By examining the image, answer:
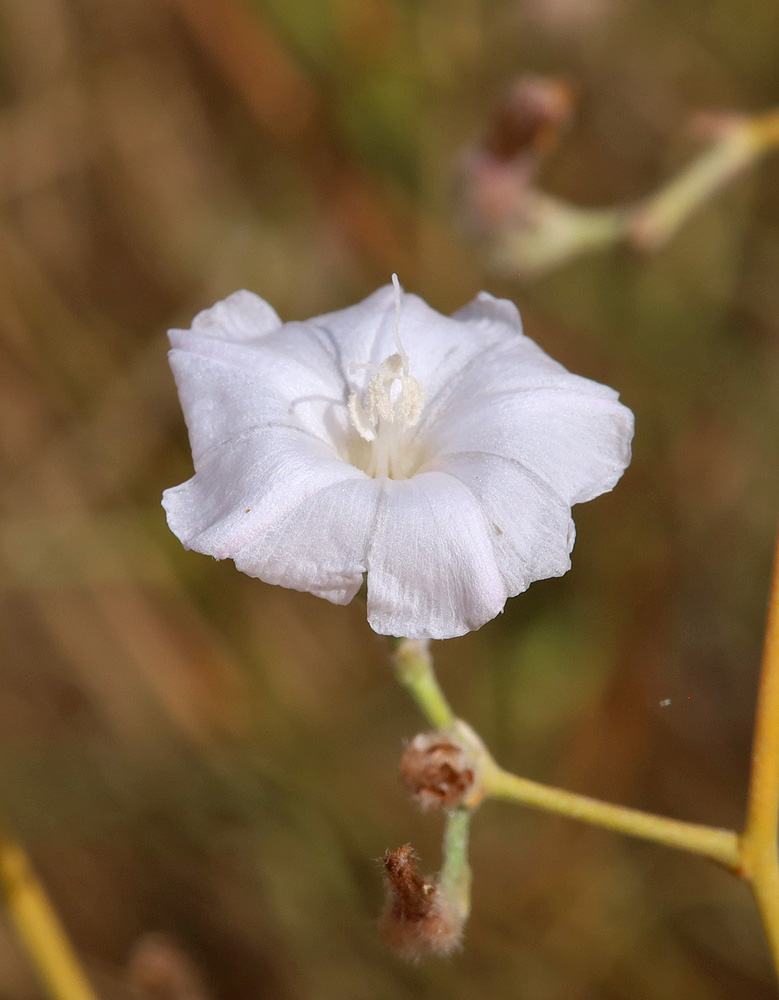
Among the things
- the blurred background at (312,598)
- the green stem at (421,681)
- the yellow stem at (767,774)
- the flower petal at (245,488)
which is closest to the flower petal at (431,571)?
the flower petal at (245,488)

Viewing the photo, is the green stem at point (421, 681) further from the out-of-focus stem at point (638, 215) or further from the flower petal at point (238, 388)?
the out-of-focus stem at point (638, 215)

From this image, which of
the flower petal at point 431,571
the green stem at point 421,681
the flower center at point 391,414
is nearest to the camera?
the flower petal at point 431,571

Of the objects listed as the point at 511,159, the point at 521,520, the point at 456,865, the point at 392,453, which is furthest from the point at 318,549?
the point at 511,159

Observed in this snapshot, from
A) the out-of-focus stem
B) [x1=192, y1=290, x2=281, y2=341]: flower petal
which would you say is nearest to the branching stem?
[x1=192, y1=290, x2=281, y2=341]: flower petal

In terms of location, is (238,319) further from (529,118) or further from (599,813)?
(529,118)

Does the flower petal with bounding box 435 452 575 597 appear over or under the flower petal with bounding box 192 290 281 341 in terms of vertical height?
under

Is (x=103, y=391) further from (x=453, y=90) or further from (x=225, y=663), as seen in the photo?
(x=453, y=90)

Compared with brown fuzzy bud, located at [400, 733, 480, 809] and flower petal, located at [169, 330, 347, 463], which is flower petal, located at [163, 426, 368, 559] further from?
brown fuzzy bud, located at [400, 733, 480, 809]
